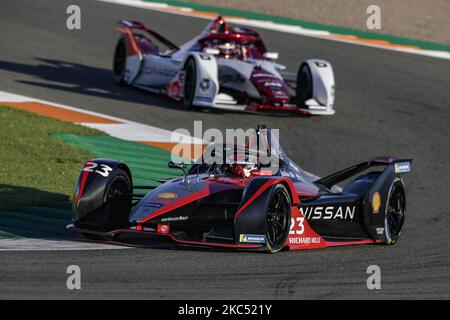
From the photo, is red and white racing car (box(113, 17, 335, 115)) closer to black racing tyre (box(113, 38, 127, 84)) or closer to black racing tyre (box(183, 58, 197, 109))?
black racing tyre (box(183, 58, 197, 109))

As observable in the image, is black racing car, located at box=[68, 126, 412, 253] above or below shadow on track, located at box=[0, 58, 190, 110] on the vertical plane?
below

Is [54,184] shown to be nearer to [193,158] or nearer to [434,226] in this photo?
[193,158]

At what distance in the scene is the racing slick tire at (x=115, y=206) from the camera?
1025 centimetres

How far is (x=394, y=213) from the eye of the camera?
1118cm

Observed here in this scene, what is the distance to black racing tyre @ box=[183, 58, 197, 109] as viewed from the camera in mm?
18906

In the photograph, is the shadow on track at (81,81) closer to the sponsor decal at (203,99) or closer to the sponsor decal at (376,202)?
the sponsor decal at (203,99)

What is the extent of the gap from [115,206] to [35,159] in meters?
4.11

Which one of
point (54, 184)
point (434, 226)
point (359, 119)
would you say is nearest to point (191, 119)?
point (359, 119)

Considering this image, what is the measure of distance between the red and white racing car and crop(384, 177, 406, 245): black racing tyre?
7342mm

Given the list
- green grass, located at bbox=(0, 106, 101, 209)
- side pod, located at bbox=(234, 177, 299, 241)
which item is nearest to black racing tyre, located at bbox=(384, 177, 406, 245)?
side pod, located at bbox=(234, 177, 299, 241)

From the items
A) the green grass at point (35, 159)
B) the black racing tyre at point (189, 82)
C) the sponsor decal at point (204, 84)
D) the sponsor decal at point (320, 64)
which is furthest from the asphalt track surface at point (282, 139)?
the green grass at point (35, 159)

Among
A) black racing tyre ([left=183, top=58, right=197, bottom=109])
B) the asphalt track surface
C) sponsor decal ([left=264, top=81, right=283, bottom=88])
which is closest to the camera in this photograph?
the asphalt track surface

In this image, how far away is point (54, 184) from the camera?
1297 cm
